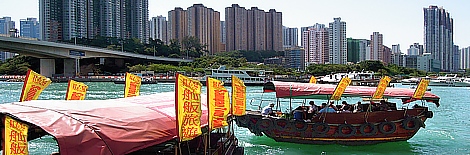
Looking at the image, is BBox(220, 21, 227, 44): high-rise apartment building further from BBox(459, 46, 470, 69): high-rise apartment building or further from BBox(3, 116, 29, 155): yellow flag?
BBox(3, 116, 29, 155): yellow flag

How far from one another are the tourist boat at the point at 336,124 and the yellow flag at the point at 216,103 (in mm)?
6147

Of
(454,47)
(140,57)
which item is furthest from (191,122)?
(454,47)

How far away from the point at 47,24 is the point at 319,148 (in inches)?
2972

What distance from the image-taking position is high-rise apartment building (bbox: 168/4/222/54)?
109m

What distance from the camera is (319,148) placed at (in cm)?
1370

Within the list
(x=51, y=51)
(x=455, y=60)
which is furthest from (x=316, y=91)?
(x=455, y=60)

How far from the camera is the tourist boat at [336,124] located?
44.2ft

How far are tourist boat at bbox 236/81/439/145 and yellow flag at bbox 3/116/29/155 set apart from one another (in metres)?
8.99

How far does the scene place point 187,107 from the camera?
6215 mm

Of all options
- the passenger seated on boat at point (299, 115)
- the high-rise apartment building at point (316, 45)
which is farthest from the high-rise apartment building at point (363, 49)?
the passenger seated on boat at point (299, 115)

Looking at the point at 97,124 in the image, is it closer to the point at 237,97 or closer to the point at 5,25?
the point at 237,97

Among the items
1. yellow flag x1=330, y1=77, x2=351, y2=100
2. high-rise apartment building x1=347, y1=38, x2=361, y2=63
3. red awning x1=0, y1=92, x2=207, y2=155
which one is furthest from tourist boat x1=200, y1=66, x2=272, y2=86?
high-rise apartment building x1=347, y1=38, x2=361, y2=63

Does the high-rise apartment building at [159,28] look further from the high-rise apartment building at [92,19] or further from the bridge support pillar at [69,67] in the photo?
the bridge support pillar at [69,67]

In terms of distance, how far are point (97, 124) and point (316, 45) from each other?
109 meters
